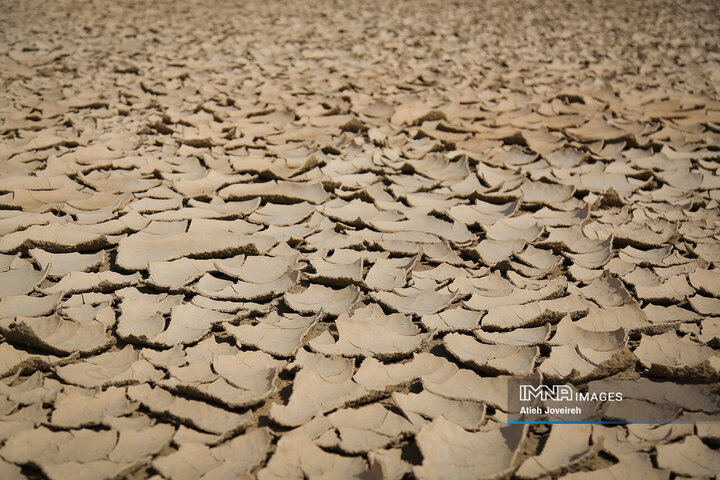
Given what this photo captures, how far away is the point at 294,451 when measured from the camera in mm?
803

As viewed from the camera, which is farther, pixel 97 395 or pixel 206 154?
pixel 206 154

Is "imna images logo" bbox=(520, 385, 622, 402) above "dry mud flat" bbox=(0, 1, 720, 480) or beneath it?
beneath

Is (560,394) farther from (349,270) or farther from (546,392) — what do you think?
(349,270)

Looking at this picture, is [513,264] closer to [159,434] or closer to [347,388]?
[347,388]

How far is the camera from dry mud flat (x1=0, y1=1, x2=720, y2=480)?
82cm

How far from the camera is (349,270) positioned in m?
1.23

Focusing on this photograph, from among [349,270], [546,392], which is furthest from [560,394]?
[349,270]

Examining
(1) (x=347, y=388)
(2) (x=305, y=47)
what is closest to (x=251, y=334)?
(1) (x=347, y=388)

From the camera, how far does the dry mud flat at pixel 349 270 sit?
0.82 metres

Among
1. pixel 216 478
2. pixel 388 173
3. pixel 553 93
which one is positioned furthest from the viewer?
pixel 553 93

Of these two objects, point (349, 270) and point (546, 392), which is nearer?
point (546, 392)

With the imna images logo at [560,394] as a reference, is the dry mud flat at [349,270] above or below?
above

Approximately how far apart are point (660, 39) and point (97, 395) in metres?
3.54

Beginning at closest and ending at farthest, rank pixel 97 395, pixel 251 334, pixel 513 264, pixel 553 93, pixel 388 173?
pixel 97 395 → pixel 251 334 → pixel 513 264 → pixel 388 173 → pixel 553 93
